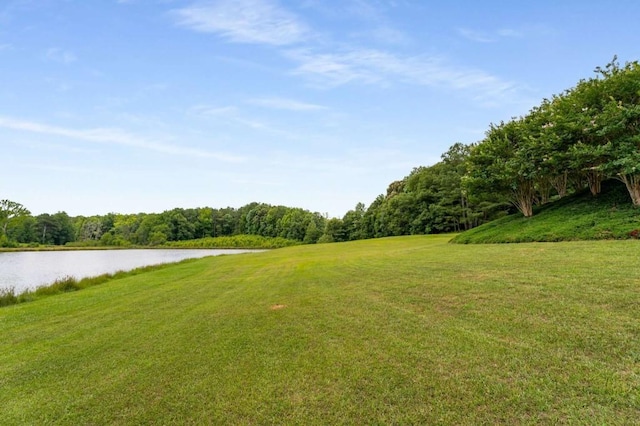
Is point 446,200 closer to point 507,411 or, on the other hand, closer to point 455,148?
point 455,148

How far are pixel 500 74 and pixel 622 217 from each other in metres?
10.6

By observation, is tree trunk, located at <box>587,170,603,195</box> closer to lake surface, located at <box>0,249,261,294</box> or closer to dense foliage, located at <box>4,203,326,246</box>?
lake surface, located at <box>0,249,261,294</box>

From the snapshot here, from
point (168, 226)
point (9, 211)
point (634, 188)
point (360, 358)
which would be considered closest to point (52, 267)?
point (360, 358)

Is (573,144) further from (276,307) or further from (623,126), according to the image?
(276,307)

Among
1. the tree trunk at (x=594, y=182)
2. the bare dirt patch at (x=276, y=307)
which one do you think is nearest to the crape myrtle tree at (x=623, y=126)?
the tree trunk at (x=594, y=182)

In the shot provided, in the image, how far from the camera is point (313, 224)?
74.5m

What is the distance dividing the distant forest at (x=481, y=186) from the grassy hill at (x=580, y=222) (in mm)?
890

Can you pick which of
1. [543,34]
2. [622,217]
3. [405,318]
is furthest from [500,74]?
[405,318]

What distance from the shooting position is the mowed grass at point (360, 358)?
2.84 m

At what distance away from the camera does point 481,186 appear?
21.0m

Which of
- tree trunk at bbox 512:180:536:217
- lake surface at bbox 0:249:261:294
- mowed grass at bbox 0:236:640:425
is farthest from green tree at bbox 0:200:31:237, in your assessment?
tree trunk at bbox 512:180:536:217

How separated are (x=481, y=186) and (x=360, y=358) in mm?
20575

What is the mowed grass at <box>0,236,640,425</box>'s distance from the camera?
2.84m

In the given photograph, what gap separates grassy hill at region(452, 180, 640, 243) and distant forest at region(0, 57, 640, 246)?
89cm
